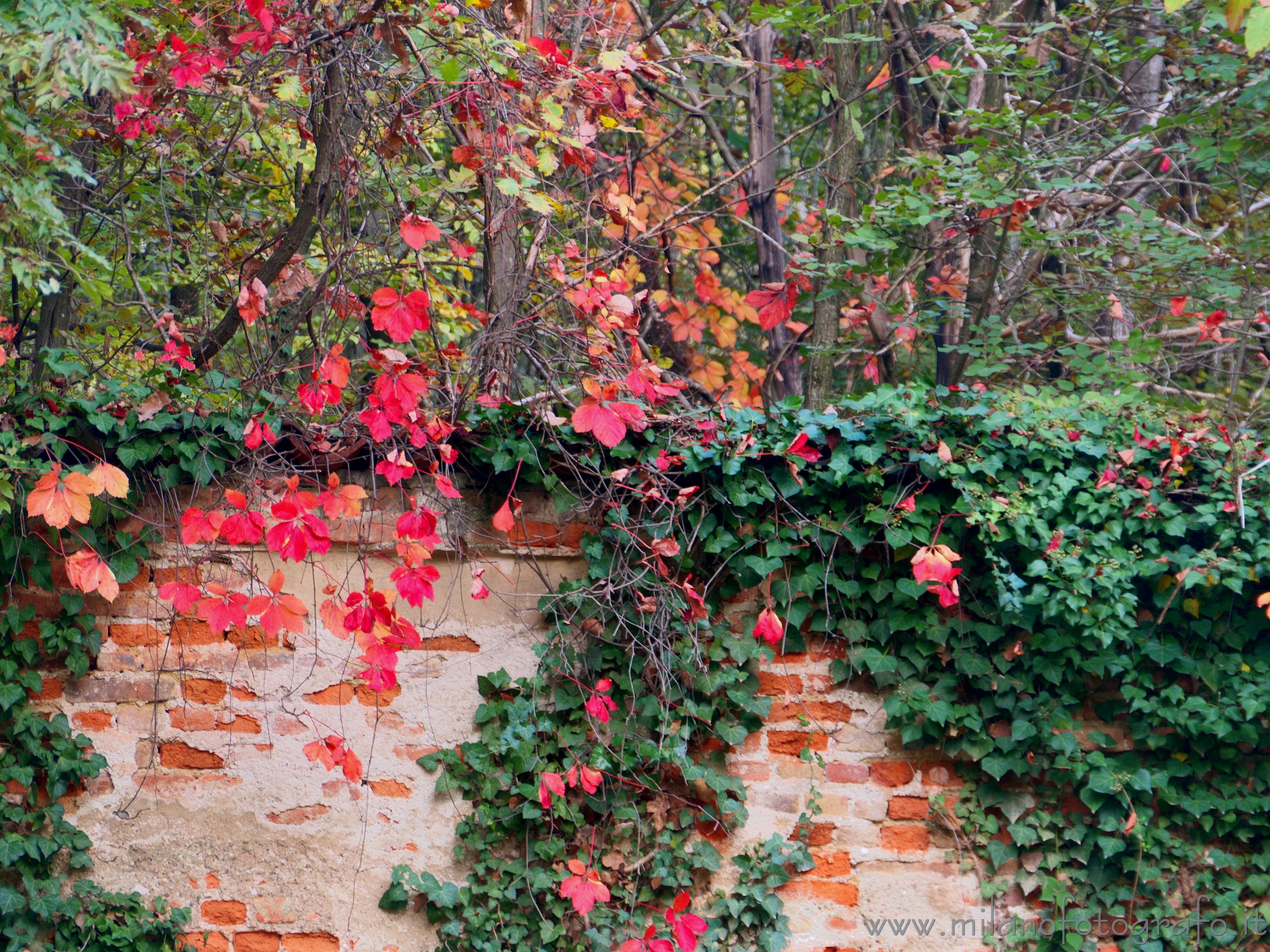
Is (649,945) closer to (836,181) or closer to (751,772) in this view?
(751,772)

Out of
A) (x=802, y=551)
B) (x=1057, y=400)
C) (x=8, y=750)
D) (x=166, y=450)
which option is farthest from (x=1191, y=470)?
(x=8, y=750)

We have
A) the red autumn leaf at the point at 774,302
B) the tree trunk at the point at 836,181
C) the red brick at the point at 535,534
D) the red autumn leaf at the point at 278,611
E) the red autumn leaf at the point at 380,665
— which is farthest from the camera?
the tree trunk at the point at 836,181

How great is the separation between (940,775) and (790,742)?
0.49 metres

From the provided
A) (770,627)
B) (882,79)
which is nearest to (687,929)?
(770,627)

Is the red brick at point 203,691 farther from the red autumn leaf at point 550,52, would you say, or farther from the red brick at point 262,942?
the red autumn leaf at point 550,52

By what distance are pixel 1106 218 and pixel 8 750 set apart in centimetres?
489

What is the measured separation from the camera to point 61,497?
7.66ft

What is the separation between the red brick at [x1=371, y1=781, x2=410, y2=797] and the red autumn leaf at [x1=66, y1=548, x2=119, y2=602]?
993mm

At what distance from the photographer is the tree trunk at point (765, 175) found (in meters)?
4.71

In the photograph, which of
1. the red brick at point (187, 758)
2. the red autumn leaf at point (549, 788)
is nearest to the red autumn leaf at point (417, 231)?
the red autumn leaf at point (549, 788)

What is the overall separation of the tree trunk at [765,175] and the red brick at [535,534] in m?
1.99

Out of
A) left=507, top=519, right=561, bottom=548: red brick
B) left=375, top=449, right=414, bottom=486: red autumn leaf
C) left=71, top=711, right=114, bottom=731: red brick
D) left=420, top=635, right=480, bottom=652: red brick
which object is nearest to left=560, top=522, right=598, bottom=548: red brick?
left=507, top=519, right=561, bottom=548: red brick

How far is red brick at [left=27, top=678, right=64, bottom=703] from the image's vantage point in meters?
2.86

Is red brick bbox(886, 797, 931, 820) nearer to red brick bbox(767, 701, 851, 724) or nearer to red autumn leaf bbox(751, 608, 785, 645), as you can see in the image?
red brick bbox(767, 701, 851, 724)
